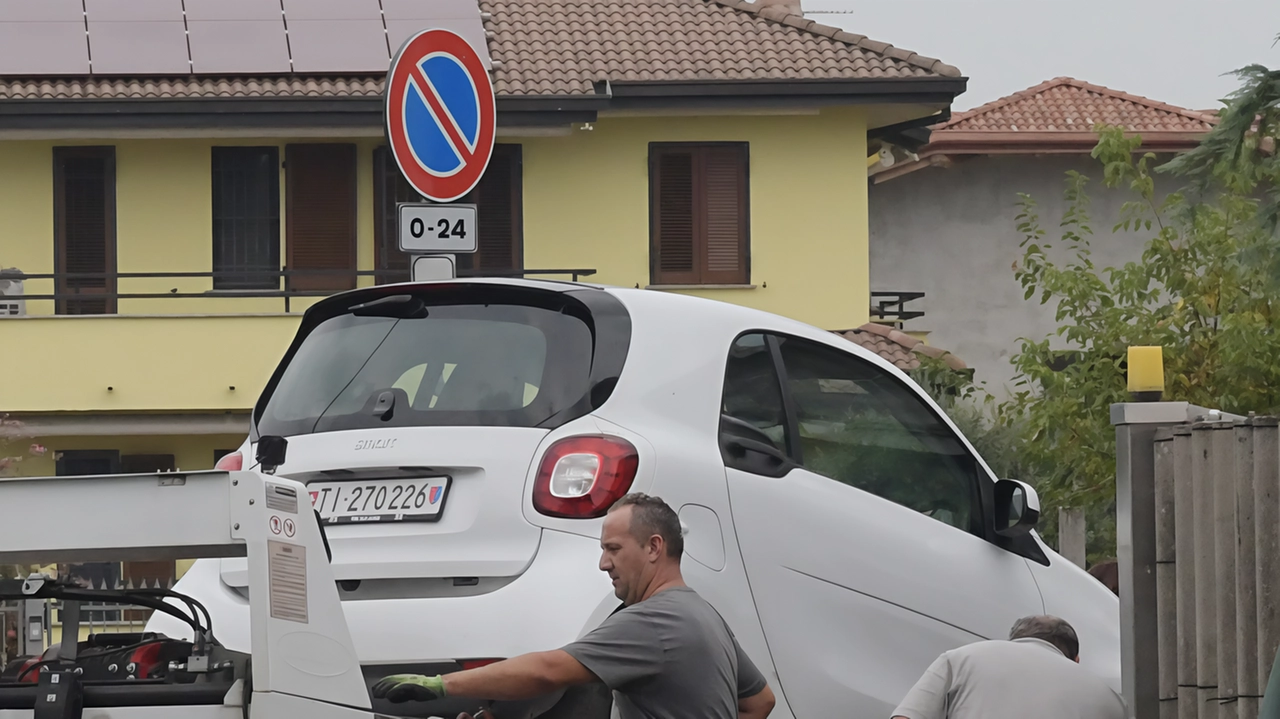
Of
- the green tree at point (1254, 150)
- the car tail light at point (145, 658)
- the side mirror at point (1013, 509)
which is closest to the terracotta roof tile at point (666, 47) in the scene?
the green tree at point (1254, 150)

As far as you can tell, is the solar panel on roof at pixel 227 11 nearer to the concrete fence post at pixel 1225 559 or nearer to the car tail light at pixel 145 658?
the concrete fence post at pixel 1225 559

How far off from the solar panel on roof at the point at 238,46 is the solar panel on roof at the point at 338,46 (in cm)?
21

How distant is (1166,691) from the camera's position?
5.71 metres

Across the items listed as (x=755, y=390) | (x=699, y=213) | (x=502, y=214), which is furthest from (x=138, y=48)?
(x=755, y=390)

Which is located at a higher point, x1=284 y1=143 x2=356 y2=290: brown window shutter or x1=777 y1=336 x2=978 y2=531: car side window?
x1=284 y1=143 x2=356 y2=290: brown window shutter

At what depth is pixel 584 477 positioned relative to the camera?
5078 mm

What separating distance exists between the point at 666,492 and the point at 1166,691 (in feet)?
5.93

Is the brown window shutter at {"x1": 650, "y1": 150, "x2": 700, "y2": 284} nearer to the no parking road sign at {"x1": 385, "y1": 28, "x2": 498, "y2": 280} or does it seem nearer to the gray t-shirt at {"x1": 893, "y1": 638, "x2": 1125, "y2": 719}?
the no parking road sign at {"x1": 385, "y1": 28, "x2": 498, "y2": 280}

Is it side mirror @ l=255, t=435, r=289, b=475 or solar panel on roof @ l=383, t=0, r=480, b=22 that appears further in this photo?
solar panel on roof @ l=383, t=0, r=480, b=22

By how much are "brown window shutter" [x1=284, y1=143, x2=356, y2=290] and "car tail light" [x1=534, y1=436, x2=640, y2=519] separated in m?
19.2

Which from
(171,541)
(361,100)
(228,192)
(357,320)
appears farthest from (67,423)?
(171,541)

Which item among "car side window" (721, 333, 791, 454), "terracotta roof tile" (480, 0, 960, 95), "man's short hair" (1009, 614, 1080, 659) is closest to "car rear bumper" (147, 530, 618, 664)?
"car side window" (721, 333, 791, 454)

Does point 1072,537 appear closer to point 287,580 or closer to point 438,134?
point 438,134

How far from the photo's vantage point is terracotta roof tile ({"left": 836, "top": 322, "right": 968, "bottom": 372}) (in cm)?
2288
